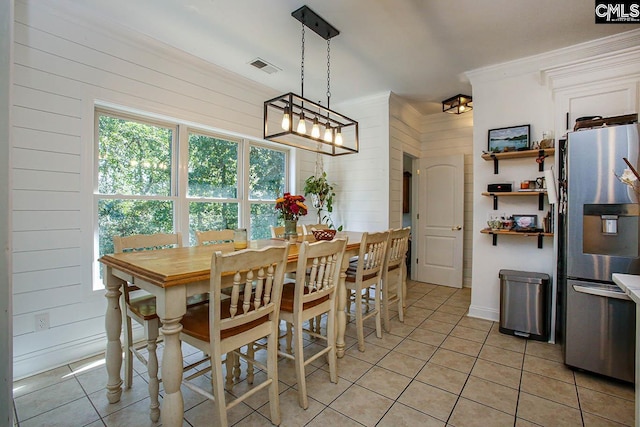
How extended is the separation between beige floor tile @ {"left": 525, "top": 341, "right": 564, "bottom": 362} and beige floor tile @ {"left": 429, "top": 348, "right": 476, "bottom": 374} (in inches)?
24.2

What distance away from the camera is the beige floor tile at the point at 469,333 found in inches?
112

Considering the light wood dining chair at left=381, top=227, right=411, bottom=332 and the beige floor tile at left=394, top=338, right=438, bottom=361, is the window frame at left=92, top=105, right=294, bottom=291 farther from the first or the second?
the beige floor tile at left=394, top=338, right=438, bottom=361

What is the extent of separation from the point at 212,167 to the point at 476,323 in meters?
3.46

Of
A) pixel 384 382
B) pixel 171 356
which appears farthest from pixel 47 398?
pixel 384 382

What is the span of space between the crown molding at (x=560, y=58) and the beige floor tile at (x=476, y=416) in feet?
9.77

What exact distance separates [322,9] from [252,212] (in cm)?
243

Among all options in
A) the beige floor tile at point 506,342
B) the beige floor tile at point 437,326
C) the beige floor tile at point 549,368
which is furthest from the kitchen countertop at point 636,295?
the beige floor tile at point 437,326

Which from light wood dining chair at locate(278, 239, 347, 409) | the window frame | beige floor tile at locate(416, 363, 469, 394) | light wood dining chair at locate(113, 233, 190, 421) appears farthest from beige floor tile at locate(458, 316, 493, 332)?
light wood dining chair at locate(113, 233, 190, 421)

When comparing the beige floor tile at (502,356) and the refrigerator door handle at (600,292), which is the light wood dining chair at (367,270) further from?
the refrigerator door handle at (600,292)

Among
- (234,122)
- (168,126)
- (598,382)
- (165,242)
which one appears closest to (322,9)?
(234,122)

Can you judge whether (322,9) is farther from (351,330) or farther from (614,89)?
(351,330)

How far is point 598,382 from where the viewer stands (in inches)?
84.1

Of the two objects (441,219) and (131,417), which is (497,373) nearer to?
(131,417)

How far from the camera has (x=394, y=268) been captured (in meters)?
3.14
